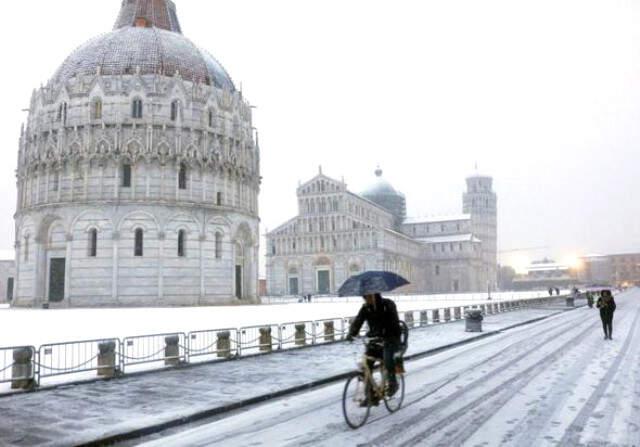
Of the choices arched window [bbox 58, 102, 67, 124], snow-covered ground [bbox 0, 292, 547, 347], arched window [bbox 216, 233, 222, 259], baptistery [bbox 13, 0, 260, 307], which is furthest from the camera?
arched window [bbox 216, 233, 222, 259]

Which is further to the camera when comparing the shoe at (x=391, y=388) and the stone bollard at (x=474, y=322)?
the stone bollard at (x=474, y=322)

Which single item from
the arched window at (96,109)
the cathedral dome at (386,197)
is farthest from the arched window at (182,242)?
the cathedral dome at (386,197)

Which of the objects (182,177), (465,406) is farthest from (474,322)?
(182,177)

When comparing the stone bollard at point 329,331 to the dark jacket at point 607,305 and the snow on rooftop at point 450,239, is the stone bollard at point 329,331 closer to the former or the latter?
the dark jacket at point 607,305

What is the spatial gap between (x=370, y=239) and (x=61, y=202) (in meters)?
57.7

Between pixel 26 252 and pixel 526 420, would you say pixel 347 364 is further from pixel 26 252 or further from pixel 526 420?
pixel 26 252

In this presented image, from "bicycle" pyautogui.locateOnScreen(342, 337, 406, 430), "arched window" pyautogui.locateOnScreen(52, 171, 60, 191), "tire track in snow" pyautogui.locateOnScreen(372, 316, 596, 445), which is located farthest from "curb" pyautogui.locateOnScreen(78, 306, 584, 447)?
"arched window" pyautogui.locateOnScreen(52, 171, 60, 191)

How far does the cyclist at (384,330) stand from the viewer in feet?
27.9

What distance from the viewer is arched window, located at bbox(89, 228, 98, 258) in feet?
161

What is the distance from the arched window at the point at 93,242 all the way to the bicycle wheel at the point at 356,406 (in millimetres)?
44867

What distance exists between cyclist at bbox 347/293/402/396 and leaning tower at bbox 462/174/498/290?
138466 millimetres

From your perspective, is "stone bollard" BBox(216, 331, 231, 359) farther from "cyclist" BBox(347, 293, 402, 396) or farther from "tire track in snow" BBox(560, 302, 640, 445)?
"tire track in snow" BBox(560, 302, 640, 445)

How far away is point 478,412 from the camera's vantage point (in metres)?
8.69

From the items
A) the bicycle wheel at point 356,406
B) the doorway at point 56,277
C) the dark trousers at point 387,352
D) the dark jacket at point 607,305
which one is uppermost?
the doorway at point 56,277
